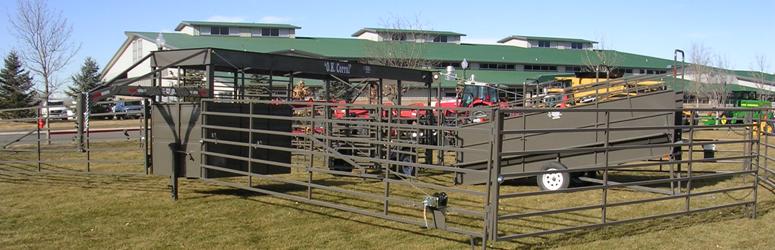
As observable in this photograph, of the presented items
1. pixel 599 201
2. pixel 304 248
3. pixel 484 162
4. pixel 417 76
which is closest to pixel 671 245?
pixel 599 201

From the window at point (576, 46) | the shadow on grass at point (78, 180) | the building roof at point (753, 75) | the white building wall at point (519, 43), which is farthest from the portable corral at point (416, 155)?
the window at point (576, 46)

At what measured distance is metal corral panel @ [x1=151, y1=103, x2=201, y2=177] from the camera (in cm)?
923

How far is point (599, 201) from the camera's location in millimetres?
9578

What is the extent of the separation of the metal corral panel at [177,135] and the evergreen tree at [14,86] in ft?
161

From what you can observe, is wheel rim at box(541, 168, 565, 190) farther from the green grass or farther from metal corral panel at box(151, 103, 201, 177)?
metal corral panel at box(151, 103, 201, 177)

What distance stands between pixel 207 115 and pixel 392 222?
334 centimetres

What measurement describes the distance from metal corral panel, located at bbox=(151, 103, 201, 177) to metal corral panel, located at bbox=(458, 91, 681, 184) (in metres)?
4.57

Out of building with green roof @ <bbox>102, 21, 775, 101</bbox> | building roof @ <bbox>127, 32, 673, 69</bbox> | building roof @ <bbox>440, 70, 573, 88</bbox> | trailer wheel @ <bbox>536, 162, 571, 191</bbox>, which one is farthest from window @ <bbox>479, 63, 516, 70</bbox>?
trailer wheel @ <bbox>536, 162, 571, 191</bbox>

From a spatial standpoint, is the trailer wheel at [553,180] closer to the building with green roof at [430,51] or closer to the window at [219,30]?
the building with green roof at [430,51]

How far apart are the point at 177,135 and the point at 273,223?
2644 millimetres

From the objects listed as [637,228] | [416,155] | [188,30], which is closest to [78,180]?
[416,155]

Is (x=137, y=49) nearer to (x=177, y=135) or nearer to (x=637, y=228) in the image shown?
(x=177, y=135)

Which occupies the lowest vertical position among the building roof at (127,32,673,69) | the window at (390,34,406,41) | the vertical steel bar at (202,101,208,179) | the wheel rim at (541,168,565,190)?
the wheel rim at (541,168,565,190)

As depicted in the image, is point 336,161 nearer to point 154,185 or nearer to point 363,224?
point 154,185
